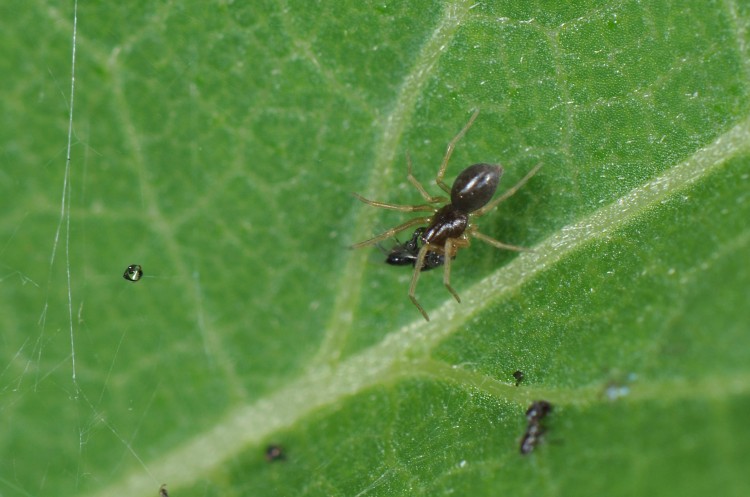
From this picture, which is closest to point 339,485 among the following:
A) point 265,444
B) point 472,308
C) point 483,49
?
point 265,444

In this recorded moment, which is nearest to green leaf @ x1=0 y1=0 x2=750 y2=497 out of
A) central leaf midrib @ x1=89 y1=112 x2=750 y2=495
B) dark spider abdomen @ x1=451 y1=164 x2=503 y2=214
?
central leaf midrib @ x1=89 y1=112 x2=750 y2=495

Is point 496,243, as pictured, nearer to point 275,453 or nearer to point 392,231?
point 392,231

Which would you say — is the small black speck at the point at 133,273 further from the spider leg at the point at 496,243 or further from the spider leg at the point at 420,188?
the spider leg at the point at 496,243

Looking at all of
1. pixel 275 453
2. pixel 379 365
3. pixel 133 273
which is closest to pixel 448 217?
pixel 379 365

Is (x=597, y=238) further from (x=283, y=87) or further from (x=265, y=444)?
(x=265, y=444)

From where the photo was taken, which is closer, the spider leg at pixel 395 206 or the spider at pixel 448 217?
the spider at pixel 448 217

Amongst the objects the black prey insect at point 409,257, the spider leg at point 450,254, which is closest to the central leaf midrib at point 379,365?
the spider leg at point 450,254
